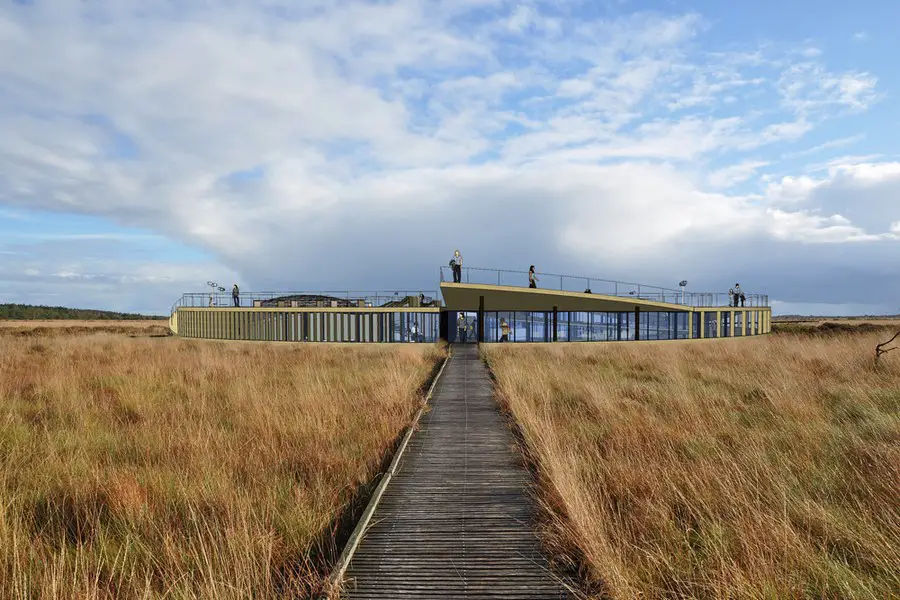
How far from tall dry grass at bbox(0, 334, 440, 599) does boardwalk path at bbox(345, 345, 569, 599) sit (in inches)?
19.5

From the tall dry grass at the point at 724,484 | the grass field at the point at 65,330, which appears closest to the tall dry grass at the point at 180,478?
the tall dry grass at the point at 724,484

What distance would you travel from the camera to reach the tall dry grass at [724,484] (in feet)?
13.6

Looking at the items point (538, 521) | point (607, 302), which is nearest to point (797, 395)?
point (538, 521)

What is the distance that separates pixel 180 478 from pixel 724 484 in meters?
6.44

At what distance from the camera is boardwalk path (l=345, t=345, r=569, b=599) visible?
4152mm

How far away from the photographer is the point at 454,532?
199 inches

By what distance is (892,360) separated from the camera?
1501 centimetres

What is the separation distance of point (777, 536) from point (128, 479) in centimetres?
698

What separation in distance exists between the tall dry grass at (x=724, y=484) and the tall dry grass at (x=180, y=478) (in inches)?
96.6

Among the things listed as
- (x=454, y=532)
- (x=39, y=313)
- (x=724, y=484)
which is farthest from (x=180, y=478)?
(x=39, y=313)

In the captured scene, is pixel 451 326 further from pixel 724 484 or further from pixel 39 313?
pixel 39 313

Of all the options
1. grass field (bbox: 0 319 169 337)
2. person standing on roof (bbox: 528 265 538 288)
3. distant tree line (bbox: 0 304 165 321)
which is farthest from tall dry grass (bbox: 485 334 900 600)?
distant tree line (bbox: 0 304 165 321)

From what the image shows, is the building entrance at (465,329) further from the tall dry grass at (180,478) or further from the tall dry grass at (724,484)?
the tall dry grass at (724,484)

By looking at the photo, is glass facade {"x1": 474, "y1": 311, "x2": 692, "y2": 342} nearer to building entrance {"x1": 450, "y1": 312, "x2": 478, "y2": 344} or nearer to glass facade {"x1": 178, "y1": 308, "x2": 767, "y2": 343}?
glass facade {"x1": 178, "y1": 308, "x2": 767, "y2": 343}
